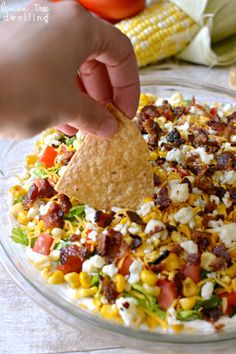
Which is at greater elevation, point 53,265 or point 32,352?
point 53,265

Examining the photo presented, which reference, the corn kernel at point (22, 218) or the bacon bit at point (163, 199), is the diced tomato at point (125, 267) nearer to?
the bacon bit at point (163, 199)

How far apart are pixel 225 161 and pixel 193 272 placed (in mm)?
561

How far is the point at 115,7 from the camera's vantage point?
381cm

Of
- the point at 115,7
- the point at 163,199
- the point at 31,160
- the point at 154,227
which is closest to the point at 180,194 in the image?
the point at 163,199

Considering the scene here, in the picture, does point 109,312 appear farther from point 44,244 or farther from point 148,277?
point 44,244

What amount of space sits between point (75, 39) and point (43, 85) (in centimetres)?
22

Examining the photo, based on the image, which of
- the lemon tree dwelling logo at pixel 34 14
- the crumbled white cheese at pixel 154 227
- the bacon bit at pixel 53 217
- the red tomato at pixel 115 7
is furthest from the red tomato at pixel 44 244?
the red tomato at pixel 115 7

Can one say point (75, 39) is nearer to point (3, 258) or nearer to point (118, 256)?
point (118, 256)

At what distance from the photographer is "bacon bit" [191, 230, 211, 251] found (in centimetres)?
219

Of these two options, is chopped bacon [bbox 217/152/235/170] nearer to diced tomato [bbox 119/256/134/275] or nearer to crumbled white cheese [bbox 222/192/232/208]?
crumbled white cheese [bbox 222/192/232/208]

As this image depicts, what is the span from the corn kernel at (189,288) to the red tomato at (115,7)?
2224 millimetres

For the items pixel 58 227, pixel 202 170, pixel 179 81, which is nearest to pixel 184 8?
pixel 179 81

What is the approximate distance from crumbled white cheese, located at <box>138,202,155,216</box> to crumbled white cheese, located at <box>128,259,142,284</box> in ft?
0.72

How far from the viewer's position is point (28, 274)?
223 centimetres
